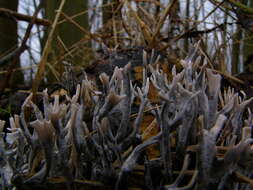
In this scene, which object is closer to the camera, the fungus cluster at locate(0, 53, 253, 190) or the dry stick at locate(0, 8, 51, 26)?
the fungus cluster at locate(0, 53, 253, 190)

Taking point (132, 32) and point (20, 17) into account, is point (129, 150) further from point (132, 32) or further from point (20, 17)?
point (132, 32)

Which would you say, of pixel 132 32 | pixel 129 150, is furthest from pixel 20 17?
pixel 129 150

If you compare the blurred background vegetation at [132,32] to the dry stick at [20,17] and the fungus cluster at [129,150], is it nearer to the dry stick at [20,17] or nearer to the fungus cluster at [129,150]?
the dry stick at [20,17]

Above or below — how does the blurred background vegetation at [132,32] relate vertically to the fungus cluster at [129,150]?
above

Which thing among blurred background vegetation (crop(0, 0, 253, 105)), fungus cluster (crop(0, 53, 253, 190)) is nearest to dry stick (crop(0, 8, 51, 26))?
blurred background vegetation (crop(0, 0, 253, 105))

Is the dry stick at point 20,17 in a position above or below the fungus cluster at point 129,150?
above

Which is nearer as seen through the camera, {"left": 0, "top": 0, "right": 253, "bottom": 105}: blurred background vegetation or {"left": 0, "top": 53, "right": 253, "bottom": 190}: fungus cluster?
{"left": 0, "top": 53, "right": 253, "bottom": 190}: fungus cluster

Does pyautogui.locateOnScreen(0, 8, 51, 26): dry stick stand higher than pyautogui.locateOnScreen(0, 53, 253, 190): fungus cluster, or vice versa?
pyautogui.locateOnScreen(0, 8, 51, 26): dry stick

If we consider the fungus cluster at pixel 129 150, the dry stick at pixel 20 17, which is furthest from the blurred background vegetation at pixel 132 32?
the fungus cluster at pixel 129 150

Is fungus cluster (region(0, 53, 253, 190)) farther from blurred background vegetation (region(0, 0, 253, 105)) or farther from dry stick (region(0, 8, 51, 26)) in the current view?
dry stick (region(0, 8, 51, 26))

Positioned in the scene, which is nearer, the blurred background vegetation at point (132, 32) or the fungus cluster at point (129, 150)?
the fungus cluster at point (129, 150)
